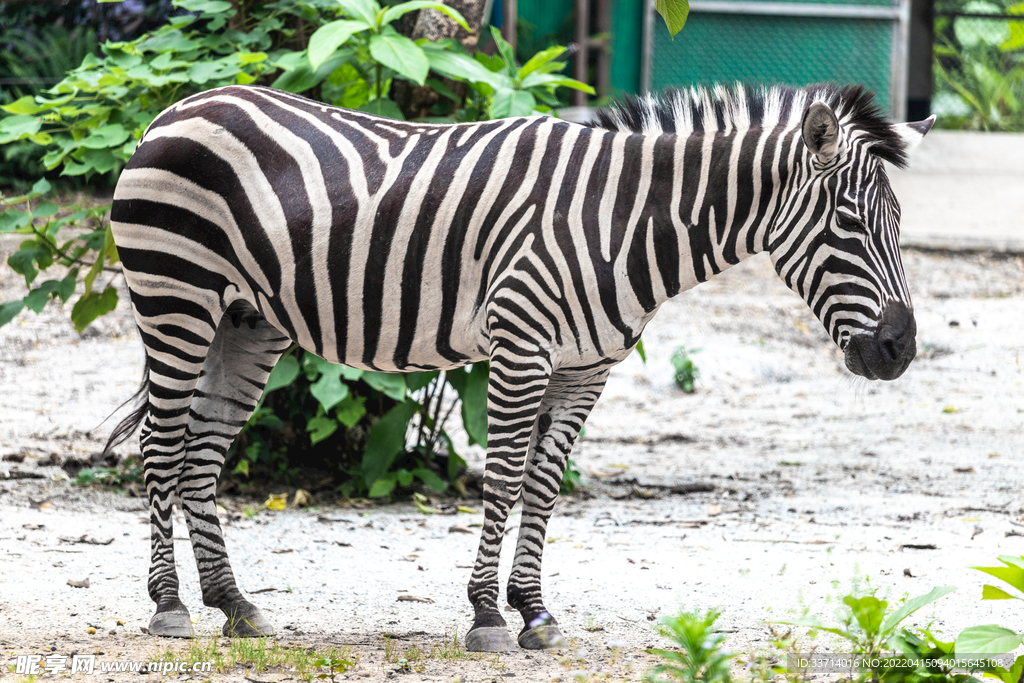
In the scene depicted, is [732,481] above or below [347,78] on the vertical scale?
below

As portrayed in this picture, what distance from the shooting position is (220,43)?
5074 millimetres

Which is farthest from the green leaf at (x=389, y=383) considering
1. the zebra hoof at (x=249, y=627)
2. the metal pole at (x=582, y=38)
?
the metal pole at (x=582, y=38)

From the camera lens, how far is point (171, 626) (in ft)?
11.5

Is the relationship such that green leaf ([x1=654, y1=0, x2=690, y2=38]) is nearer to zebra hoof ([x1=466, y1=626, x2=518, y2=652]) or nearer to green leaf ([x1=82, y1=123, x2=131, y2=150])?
zebra hoof ([x1=466, y1=626, x2=518, y2=652])

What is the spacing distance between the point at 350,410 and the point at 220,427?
1546 mm

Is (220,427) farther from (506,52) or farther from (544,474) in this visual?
(506,52)

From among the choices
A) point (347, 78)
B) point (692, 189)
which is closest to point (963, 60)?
point (347, 78)

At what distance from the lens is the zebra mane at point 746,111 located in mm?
3229

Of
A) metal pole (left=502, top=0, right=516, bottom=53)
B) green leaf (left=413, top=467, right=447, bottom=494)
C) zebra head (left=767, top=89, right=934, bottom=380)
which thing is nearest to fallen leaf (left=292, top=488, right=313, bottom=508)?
green leaf (left=413, top=467, right=447, bottom=494)

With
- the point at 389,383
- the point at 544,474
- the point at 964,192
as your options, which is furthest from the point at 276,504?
the point at 964,192

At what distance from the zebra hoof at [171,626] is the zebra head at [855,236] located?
2.45m

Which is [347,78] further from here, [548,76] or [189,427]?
[189,427]

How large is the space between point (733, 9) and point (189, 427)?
35.8ft

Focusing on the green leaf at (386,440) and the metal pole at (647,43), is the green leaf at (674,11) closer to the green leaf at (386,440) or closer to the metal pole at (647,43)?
the green leaf at (386,440)
